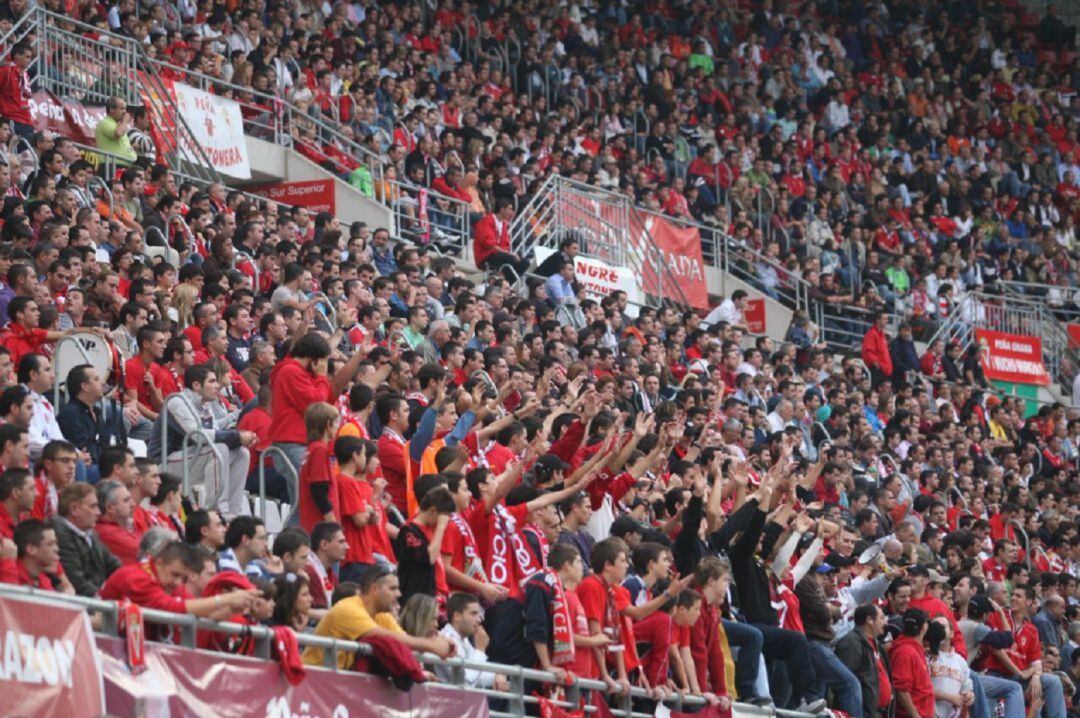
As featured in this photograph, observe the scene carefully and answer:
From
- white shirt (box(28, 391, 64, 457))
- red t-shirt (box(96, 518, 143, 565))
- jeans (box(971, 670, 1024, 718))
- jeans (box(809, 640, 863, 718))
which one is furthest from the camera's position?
jeans (box(971, 670, 1024, 718))

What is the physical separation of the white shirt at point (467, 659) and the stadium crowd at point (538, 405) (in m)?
0.03

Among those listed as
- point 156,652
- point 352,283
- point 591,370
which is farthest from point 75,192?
point 156,652

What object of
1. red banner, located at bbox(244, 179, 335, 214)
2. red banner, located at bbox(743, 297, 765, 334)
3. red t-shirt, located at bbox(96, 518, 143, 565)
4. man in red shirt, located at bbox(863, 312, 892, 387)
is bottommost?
red t-shirt, located at bbox(96, 518, 143, 565)

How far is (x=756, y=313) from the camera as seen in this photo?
92.8 ft

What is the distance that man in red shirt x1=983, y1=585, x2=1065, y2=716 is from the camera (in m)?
17.6

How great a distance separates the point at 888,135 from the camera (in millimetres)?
34938

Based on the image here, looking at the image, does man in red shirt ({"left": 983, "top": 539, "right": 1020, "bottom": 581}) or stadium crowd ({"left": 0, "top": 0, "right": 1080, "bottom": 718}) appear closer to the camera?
stadium crowd ({"left": 0, "top": 0, "right": 1080, "bottom": 718})

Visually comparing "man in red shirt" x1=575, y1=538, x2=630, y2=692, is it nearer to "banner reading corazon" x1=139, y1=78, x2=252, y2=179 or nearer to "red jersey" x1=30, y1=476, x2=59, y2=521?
"red jersey" x1=30, y1=476, x2=59, y2=521

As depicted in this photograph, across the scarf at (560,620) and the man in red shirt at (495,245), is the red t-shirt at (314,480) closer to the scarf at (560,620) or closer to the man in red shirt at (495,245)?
the scarf at (560,620)

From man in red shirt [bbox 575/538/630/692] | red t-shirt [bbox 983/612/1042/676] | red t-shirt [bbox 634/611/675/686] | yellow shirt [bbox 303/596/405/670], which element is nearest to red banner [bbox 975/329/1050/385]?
red t-shirt [bbox 983/612/1042/676]

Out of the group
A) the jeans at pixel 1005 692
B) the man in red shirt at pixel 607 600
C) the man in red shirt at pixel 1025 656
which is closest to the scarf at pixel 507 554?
the man in red shirt at pixel 607 600

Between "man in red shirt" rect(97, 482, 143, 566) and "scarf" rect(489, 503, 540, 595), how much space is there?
9.70 ft

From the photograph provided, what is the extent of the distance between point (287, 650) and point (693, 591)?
149 inches

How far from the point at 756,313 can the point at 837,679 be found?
13.5m
